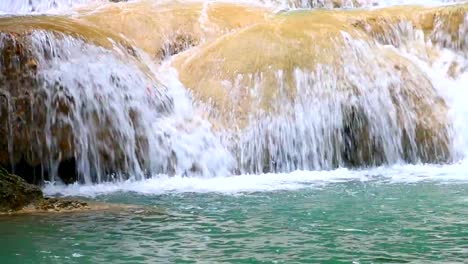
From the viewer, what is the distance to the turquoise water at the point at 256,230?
6848mm

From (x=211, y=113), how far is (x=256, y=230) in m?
6.44

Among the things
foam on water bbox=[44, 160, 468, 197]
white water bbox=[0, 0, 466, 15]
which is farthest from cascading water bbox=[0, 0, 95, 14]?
foam on water bbox=[44, 160, 468, 197]

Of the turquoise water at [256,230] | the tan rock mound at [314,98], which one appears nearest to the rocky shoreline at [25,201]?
the turquoise water at [256,230]

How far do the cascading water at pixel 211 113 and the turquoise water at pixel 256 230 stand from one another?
2.19m

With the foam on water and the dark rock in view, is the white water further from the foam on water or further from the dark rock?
the dark rock

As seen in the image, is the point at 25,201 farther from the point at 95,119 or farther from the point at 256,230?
the point at 95,119

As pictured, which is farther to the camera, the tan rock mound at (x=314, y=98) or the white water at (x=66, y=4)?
the white water at (x=66, y=4)


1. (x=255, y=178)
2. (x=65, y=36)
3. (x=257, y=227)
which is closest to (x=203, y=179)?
(x=255, y=178)

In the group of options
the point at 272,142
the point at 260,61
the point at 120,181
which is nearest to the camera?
the point at 120,181

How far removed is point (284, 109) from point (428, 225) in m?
6.50

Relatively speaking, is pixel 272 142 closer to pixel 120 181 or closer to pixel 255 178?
pixel 255 178

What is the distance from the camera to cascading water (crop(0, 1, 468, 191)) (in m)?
12.3

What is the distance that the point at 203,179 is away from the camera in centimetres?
1297

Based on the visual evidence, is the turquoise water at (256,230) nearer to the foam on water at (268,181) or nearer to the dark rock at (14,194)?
the dark rock at (14,194)
